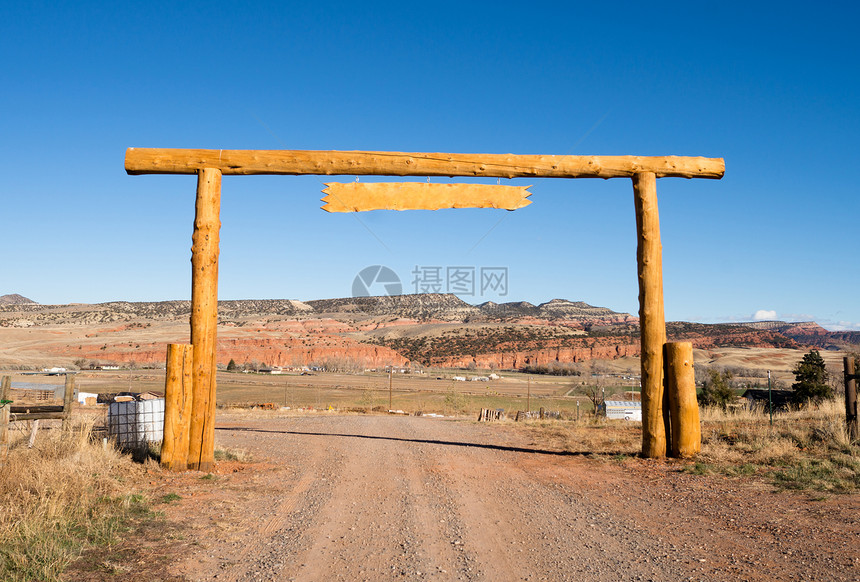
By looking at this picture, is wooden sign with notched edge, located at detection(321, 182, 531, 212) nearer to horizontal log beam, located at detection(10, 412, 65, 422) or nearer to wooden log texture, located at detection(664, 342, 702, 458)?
wooden log texture, located at detection(664, 342, 702, 458)

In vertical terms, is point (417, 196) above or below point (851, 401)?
above

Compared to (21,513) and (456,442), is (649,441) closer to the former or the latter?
(456,442)

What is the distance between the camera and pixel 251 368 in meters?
73.9

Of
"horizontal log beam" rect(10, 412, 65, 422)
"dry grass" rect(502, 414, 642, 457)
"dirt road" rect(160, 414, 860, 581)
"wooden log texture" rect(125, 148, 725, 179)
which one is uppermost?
"wooden log texture" rect(125, 148, 725, 179)

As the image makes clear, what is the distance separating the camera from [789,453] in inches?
353

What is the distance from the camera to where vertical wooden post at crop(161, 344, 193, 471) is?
847 cm

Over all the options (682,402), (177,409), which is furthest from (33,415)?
(682,402)

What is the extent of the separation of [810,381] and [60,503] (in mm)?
29294

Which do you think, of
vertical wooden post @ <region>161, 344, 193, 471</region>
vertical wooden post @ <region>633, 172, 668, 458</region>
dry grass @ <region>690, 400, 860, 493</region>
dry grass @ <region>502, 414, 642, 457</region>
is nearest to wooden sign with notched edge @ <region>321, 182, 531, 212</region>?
vertical wooden post @ <region>633, 172, 668, 458</region>

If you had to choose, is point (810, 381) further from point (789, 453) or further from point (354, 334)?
point (354, 334)

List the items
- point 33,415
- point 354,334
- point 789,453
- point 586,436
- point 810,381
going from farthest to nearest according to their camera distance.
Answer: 1. point 354,334
2. point 810,381
3. point 586,436
4. point 789,453
5. point 33,415

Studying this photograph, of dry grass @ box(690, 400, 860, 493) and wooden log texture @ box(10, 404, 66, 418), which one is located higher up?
wooden log texture @ box(10, 404, 66, 418)

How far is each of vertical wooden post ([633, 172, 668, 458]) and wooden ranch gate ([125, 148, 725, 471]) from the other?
0.05 feet

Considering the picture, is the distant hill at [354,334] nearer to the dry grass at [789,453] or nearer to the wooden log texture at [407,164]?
the wooden log texture at [407,164]
